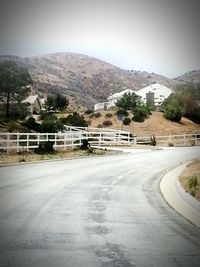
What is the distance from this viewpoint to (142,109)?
7625cm

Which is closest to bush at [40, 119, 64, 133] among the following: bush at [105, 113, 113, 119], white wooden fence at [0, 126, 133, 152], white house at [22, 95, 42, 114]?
white wooden fence at [0, 126, 133, 152]

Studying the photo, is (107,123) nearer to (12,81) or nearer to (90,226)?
(12,81)

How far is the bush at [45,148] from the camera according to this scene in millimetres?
31378

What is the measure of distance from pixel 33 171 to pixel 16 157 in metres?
7.24

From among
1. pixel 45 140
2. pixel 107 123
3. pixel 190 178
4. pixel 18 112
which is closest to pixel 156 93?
pixel 107 123

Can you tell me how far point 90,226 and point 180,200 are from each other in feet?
15.2

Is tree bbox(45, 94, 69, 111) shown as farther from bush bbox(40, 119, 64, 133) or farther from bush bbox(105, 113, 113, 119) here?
bush bbox(40, 119, 64, 133)

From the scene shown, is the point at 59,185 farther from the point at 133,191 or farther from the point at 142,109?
the point at 142,109

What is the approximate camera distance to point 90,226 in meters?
9.31

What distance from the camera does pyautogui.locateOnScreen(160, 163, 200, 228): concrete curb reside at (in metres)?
10.9

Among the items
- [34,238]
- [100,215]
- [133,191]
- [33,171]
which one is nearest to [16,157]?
[33,171]

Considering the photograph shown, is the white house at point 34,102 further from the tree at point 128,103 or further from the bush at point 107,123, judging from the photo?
the bush at point 107,123

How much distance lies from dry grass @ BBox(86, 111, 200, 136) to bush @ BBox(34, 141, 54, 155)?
114ft

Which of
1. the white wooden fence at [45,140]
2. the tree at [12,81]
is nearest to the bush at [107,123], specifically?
the tree at [12,81]
